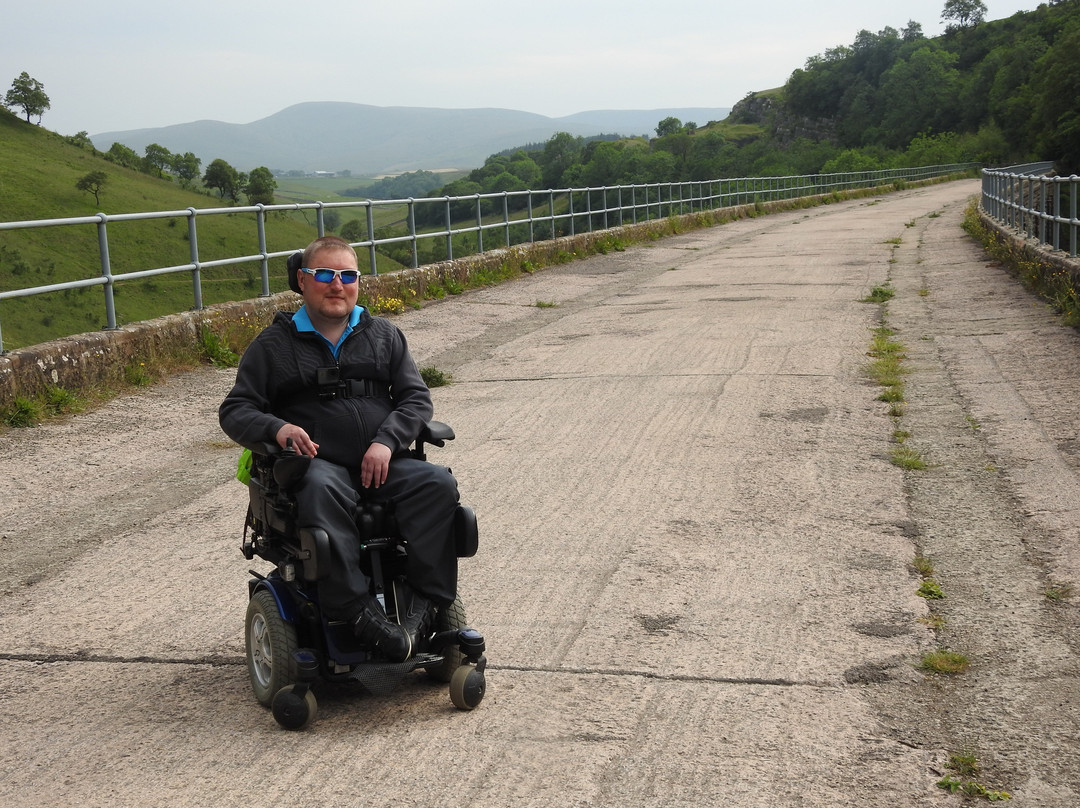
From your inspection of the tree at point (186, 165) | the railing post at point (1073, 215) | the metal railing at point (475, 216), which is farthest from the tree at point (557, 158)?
the tree at point (186, 165)

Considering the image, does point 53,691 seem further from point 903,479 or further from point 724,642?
point 903,479

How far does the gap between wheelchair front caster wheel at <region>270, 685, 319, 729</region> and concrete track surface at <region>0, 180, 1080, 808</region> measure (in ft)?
0.18

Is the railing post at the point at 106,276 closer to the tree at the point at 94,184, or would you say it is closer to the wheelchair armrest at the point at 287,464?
the wheelchair armrest at the point at 287,464

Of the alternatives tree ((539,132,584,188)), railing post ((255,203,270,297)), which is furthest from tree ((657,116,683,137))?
railing post ((255,203,270,297))

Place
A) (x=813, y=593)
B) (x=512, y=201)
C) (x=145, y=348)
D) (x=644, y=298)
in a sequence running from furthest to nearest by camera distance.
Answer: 1. (x=512, y=201)
2. (x=644, y=298)
3. (x=145, y=348)
4. (x=813, y=593)

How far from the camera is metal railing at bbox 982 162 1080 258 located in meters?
13.1


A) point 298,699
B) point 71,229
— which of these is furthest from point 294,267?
point 71,229

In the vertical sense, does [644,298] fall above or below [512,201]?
below

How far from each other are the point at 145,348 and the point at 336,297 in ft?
22.6

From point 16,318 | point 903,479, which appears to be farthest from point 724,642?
point 16,318

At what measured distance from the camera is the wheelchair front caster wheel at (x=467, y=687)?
3.63 metres

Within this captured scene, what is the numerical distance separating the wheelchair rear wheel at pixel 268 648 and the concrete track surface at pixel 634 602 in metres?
0.13

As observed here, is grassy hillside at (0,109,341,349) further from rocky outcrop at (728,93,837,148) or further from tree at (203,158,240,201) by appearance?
rocky outcrop at (728,93,837,148)

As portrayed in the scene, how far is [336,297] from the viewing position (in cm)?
392
